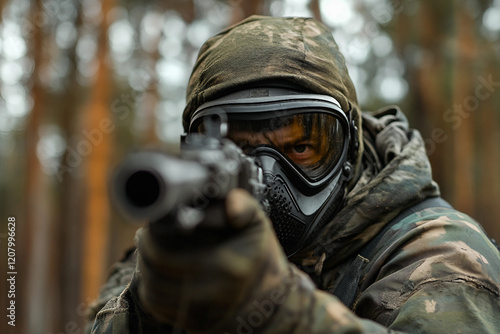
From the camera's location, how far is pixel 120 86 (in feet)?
55.1

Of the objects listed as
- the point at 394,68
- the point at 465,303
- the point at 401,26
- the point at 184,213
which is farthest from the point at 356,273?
the point at 394,68

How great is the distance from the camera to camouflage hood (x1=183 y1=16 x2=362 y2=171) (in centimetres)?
266

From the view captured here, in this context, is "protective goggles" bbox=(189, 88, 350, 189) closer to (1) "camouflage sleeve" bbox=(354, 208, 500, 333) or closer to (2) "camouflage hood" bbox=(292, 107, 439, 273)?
(2) "camouflage hood" bbox=(292, 107, 439, 273)

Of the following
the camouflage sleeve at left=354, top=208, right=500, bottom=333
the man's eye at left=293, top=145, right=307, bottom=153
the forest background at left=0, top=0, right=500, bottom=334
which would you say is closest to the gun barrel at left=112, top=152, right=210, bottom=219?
the camouflage sleeve at left=354, top=208, right=500, bottom=333

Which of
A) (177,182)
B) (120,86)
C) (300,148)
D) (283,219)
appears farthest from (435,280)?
(120,86)

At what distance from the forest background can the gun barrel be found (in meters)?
7.08

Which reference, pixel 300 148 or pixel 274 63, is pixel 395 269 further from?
pixel 274 63

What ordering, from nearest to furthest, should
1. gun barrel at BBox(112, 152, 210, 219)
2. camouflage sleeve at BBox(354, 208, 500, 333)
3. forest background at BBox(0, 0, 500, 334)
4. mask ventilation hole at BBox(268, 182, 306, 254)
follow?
gun barrel at BBox(112, 152, 210, 219)
camouflage sleeve at BBox(354, 208, 500, 333)
mask ventilation hole at BBox(268, 182, 306, 254)
forest background at BBox(0, 0, 500, 334)

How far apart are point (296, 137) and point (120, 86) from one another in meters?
15.2

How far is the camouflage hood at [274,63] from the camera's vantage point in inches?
105

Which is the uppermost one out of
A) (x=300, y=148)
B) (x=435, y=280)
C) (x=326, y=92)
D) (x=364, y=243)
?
(x=326, y=92)

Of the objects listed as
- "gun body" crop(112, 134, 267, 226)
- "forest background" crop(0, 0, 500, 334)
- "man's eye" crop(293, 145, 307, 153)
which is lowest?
"forest background" crop(0, 0, 500, 334)

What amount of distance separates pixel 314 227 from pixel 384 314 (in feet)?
2.31

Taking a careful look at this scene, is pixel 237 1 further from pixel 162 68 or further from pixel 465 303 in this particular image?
pixel 162 68
